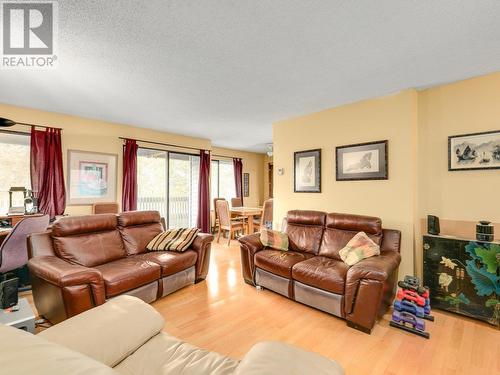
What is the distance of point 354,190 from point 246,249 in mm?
1671

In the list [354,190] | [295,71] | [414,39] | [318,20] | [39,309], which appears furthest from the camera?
[354,190]

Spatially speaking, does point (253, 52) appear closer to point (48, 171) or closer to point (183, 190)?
point (48, 171)

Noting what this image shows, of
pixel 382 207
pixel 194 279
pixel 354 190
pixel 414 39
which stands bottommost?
pixel 194 279

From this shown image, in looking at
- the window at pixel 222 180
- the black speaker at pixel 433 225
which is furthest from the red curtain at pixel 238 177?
the black speaker at pixel 433 225

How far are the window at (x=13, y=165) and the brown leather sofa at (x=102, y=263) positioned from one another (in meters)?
1.62

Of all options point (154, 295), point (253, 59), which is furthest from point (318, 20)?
point (154, 295)

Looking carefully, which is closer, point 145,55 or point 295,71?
point 145,55

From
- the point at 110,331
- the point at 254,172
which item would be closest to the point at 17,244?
the point at 110,331

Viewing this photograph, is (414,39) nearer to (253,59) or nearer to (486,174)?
(253,59)

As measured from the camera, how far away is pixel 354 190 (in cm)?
322

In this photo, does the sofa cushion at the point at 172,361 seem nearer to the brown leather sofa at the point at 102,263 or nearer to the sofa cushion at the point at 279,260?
the brown leather sofa at the point at 102,263

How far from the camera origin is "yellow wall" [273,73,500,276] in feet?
8.07

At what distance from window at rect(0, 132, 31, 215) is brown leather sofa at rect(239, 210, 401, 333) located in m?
3.39

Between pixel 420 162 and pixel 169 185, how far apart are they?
4676mm
